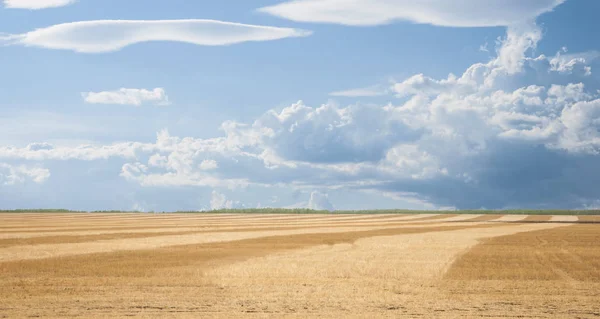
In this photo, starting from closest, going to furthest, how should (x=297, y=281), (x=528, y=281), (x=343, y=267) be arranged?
(x=297, y=281) → (x=528, y=281) → (x=343, y=267)

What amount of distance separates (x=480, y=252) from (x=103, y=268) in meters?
20.1

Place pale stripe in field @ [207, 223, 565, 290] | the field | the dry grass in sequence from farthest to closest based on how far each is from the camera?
pale stripe in field @ [207, 223, 565, 290] → the dry grass → the field

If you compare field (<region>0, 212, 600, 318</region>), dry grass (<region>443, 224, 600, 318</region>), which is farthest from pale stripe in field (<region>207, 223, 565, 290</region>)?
dry grass (<region>443, 224, 600, 318</region>)

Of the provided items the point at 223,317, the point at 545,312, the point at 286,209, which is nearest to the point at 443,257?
the point at 545,312

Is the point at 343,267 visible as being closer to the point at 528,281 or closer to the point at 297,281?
the point at 297,281

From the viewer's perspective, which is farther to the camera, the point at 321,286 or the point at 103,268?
the point at 103,268

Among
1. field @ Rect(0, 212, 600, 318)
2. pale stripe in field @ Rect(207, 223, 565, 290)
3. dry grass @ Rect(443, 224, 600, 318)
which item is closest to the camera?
field @ Rect(0, 212, 600, 318)

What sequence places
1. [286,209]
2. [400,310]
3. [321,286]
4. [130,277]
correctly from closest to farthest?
[400,310]
[321,286]
[130,277]
[286,209]

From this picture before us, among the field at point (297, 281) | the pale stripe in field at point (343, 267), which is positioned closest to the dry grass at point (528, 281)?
the field at point (297, 281)

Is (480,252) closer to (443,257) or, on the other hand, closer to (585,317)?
(443,257)

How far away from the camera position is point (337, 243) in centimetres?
4528

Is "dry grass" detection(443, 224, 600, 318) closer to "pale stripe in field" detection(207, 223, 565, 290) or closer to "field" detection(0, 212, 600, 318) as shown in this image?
"field" detection(0, 212, 600, 318)

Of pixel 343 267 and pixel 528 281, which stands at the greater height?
pixel 343 267

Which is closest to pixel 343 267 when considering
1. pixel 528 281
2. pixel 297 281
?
pixel 297 281
